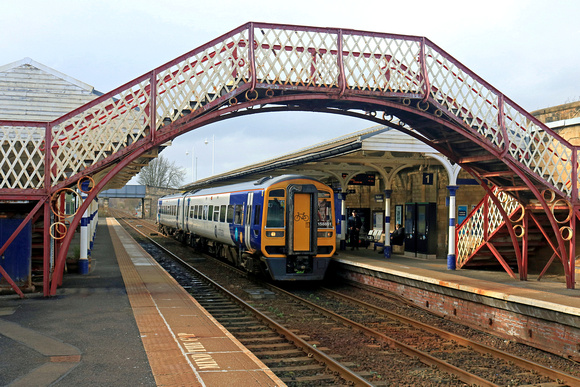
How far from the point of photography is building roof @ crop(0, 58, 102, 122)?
16094mm

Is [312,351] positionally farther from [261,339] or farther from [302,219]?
[302,219]

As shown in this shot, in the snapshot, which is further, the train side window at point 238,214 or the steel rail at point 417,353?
the train side window at point 238,214

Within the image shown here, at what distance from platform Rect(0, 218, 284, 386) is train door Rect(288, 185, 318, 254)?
3.21m

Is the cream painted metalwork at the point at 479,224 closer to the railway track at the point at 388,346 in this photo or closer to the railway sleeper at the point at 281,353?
the railway track at the point at 388,346

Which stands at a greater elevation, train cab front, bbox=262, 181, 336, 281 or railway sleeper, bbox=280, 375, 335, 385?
train cab front, bbox=262, 181, 336, 281

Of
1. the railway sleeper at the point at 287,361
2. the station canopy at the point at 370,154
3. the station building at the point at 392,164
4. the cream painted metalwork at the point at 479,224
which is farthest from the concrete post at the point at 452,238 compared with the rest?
the railway sleeper at the point at 287,361

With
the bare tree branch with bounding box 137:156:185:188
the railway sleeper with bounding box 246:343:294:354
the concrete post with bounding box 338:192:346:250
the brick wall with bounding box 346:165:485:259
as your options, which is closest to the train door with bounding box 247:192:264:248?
the railway sleeper with bounding box 246:343:294:354

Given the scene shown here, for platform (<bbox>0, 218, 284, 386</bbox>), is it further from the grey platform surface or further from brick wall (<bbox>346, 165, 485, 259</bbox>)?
brick wall (<bbox>346, 165, 485, 259</bbox>)

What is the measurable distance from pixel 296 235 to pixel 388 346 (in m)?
5.42

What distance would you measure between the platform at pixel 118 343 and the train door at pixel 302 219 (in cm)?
321

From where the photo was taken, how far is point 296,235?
43.2 feet

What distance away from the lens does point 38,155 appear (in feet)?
35.4

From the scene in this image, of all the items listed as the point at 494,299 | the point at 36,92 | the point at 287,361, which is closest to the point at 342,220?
the point at 494,299

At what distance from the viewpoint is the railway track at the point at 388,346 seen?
6660 millimetres
